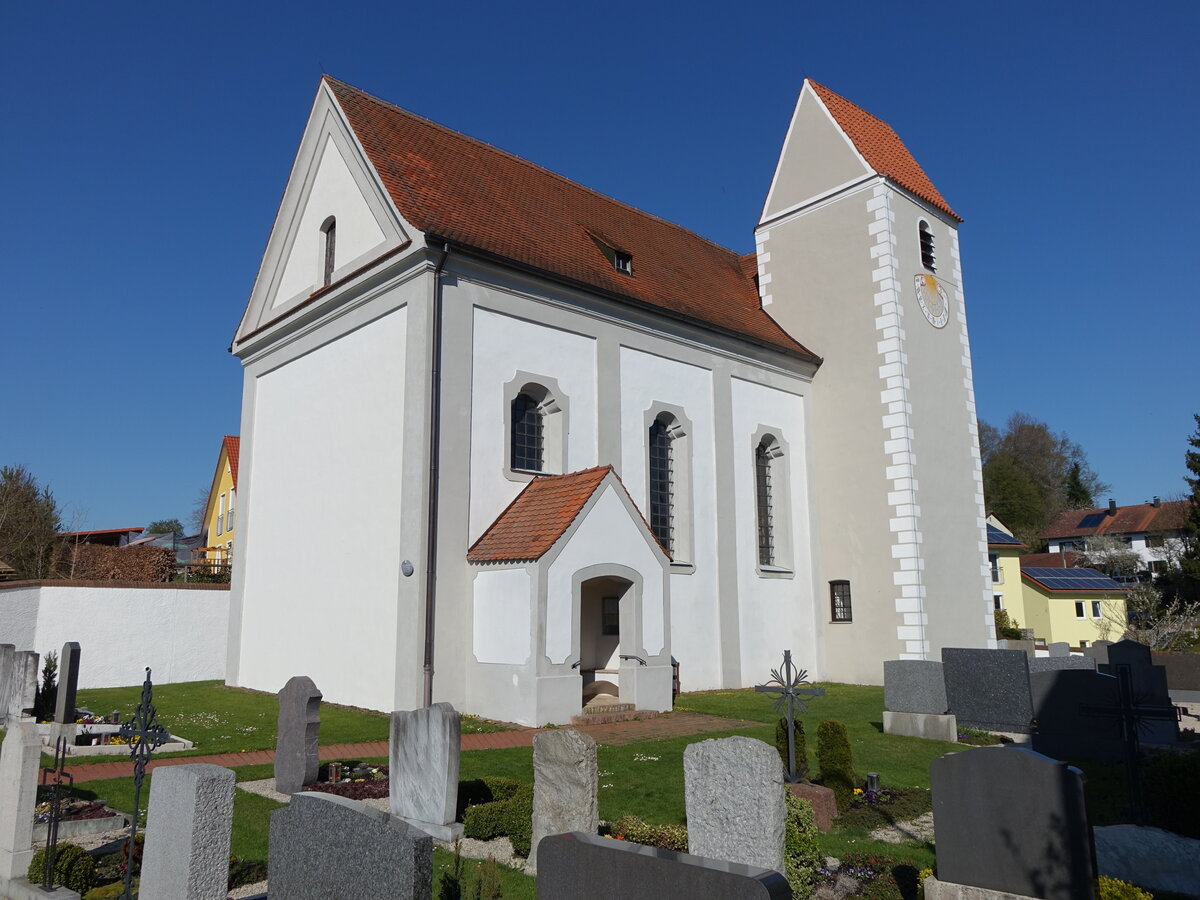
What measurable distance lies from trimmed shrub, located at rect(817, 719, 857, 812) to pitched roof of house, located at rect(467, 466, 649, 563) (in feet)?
20.3

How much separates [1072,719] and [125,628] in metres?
19.9

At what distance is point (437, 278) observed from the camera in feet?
51.5

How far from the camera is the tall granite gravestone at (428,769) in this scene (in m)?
7.77

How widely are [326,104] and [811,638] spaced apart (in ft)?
55.4

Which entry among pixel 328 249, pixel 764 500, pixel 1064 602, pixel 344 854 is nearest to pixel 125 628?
pixel 328 249

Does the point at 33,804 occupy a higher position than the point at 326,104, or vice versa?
the point at 326,104

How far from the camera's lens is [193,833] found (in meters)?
5.03

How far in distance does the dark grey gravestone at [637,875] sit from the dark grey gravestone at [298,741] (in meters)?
5.86

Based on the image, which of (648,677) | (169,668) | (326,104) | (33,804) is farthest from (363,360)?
(33,804)

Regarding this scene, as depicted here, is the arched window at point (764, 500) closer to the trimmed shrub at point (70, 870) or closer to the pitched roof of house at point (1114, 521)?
the trimmed shrub at point (70, 870)

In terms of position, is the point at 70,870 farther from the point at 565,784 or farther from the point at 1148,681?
the point at 1148,681

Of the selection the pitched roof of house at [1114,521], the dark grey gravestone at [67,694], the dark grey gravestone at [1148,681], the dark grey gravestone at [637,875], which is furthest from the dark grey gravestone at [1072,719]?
the pitched roof of house at [1114,521]

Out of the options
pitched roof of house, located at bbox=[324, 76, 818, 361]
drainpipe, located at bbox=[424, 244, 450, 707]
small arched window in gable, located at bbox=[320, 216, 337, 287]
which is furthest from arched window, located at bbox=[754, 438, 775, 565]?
small arched window in gable, located at bbox=[320, 216, 337, 287]

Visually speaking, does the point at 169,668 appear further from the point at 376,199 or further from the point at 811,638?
the point at 811,638
